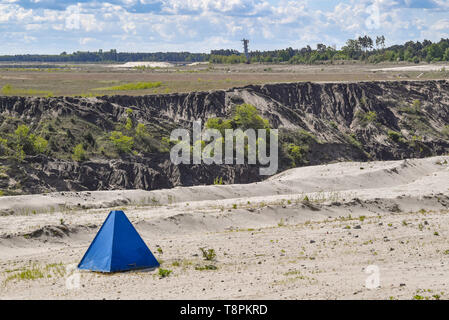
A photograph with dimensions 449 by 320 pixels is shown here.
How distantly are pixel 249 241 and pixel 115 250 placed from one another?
570cm

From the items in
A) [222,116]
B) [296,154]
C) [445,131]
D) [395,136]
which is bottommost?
[296,154]

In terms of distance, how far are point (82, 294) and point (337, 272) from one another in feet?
22.6

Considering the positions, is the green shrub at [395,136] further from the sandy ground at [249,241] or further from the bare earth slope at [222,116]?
the sandy ground at [249,241]

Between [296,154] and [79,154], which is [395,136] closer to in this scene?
[296,154]

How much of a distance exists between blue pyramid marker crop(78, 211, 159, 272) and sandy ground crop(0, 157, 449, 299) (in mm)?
452

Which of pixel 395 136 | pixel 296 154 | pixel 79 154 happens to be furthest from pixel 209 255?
pixel 395 136

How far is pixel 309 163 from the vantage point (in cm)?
5525

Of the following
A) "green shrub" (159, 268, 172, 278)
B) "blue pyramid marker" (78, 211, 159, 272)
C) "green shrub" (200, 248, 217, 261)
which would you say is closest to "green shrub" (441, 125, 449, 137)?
"green shrub" (200, 248, 217, 261)

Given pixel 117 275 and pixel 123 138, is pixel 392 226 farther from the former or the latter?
pixel 123 138

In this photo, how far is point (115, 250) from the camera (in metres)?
17.1

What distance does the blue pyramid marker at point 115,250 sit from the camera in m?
17.1

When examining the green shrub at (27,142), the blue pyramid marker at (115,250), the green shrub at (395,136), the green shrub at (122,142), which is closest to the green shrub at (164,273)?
the blue pyramid marker at (115,250)

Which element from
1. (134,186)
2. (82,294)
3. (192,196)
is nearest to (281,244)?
(82,294)

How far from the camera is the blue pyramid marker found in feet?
56.0
